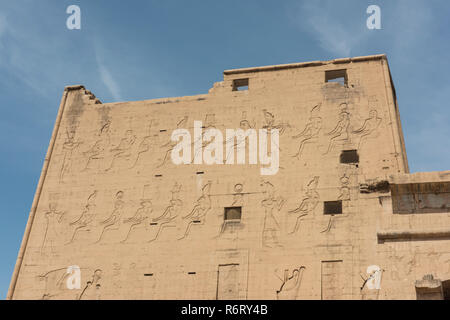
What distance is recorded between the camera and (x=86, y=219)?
16969mm

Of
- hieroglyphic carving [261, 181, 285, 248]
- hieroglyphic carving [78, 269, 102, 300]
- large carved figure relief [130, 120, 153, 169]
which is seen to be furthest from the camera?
large carved figure relief [130, 120, 153, 169]

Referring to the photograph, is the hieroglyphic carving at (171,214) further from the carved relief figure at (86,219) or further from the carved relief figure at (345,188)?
the carved relief figure at (345,188)

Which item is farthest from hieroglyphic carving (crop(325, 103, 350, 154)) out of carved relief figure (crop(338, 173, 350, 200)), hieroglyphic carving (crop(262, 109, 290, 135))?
hieroglyphic carving (crop(262, 109, 290, 135))

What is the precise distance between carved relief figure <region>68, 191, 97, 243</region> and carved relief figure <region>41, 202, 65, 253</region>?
1.55ft

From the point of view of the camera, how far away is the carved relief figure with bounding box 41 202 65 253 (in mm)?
16875

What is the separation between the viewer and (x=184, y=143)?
57.3 feet

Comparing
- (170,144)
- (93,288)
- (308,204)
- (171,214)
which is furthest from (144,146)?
(308,204)

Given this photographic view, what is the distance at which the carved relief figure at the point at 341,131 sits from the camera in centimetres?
1631

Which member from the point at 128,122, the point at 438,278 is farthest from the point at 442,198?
the point at 128,122

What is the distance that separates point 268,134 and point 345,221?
346 cm

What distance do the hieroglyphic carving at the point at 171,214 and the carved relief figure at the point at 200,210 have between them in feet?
1.18

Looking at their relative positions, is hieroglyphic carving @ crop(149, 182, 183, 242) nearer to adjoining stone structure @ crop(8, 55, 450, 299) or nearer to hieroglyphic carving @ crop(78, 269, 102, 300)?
adjoining stone structure @ crop(8, 55, 450, 299)

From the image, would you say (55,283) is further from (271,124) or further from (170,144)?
(271,124)

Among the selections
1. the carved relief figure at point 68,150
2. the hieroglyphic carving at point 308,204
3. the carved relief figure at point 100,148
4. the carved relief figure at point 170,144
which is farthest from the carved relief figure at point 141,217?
the hieroglyphic carving at point 308,204
